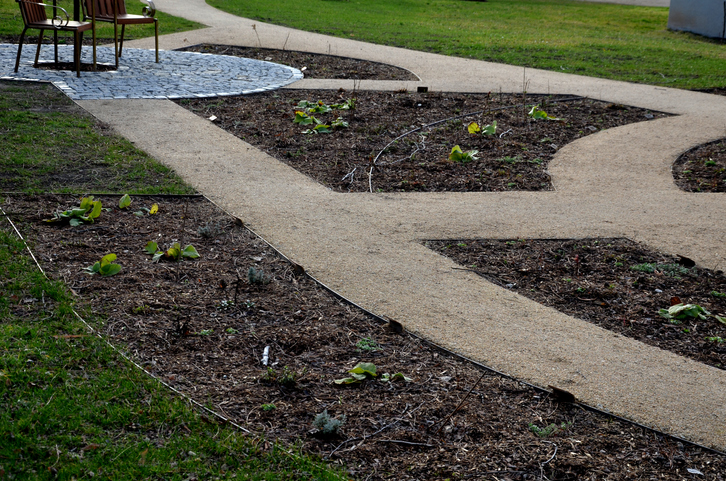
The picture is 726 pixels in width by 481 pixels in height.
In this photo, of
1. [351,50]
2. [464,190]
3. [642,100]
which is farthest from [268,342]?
[351,50]

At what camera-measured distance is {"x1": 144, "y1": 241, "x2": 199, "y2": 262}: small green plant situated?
14.0 ft

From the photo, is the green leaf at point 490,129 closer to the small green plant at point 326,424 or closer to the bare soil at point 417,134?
the bare soil at point 417,134

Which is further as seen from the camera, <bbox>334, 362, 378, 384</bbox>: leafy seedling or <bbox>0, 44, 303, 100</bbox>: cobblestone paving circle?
<bbox>0, 44, 303, 100</bbox>: cobblestone paving circle

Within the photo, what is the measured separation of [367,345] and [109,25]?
1373 cm

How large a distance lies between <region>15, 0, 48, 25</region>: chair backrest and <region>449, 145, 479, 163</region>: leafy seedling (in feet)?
19.3

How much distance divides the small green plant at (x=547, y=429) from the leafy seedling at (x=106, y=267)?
8.13ft

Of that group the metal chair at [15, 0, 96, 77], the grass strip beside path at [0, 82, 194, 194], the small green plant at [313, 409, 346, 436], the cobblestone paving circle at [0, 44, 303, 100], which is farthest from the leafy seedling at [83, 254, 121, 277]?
the metal chair at [15, 0, 96, 77]

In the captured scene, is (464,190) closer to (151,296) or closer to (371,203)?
(371,203)

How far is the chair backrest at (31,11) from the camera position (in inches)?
356

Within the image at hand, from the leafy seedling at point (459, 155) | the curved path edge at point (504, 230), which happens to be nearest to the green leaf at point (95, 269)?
the curved path edge at point (504, 230)

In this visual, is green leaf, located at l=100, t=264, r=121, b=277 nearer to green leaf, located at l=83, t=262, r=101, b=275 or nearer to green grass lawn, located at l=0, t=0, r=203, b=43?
green leaf, located at l=83, t=262, r=101, b=275

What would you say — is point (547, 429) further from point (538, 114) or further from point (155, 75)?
point (155, 75)

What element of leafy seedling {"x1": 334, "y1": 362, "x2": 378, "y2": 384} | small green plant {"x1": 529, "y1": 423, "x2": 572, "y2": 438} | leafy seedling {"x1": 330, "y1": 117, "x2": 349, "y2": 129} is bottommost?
small green plant {"x1": 529, "y1": 423, "x2": 572, "y2": 438}

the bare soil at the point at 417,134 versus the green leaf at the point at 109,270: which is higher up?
the bare soil at the point at 417,134
